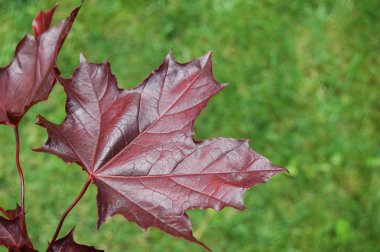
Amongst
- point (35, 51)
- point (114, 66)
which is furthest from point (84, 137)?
point (114, 66)

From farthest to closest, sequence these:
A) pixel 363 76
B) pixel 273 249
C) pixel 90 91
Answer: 1. pixel 363 76
2. pixel 273 249
3. pixel 90 91

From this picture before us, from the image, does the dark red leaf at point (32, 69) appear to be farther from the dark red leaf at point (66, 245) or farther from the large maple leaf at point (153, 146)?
the dark red leaf at point (66, 245)

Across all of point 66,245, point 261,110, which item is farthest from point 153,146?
point 261,110

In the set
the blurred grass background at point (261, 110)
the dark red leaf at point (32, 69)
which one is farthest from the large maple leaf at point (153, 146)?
the blurred grass background at point (261, 110)

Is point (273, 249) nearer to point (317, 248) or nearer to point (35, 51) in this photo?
point (317, 248)

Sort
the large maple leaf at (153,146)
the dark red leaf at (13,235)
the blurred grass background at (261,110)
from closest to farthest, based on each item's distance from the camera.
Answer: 1. the dark red leaf at (13,235)
2. the large maple leaf at (153,146)
3. the blurred grass background at (261,110)

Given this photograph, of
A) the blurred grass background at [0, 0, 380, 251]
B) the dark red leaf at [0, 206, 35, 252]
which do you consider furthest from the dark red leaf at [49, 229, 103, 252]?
the blurred grass background at [0, 0, 380, 251]

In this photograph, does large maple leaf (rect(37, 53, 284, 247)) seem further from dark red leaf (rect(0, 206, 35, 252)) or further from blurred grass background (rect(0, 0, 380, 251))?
blurred grass background (rect(0, 0, 380, 251))
